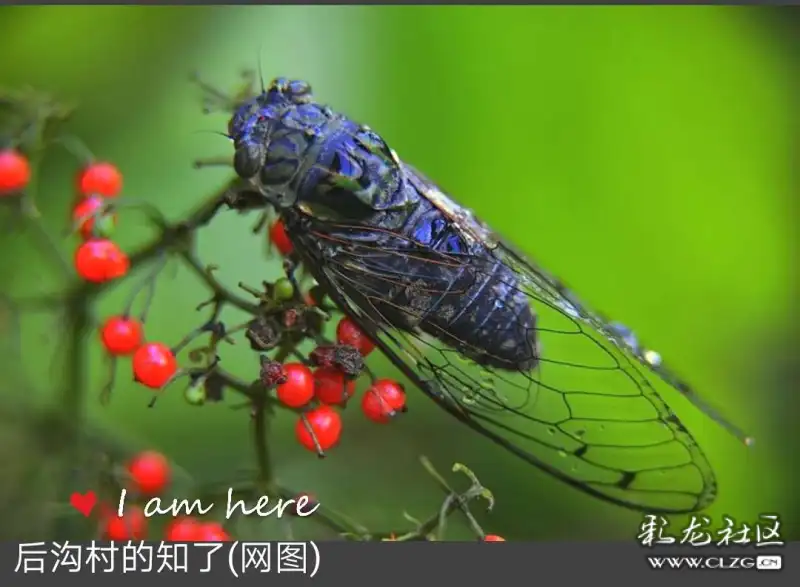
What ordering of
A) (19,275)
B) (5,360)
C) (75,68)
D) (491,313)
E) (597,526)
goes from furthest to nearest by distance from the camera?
1. (75,68)
2. (597,526)
3. (19,275)
4. (5,360)
5. (491,313)

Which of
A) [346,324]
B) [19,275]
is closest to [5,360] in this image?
[19,275]

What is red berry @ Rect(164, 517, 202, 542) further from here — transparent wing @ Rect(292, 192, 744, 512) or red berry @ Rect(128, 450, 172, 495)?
transparent wing @ Rect(292, 192, 744, 512)

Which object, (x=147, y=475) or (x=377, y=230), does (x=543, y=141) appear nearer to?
(x=377, y=230)

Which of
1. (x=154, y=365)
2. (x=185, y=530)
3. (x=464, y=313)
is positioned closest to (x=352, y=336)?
(x=464, y=313)

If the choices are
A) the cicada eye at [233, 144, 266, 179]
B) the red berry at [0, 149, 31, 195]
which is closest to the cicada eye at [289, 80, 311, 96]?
the cicada eye at [233, 144, 266, 179]

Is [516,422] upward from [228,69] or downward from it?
downward

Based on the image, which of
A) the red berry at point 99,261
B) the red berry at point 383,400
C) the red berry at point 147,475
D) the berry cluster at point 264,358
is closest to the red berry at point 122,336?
the berry cluster at point 264,358

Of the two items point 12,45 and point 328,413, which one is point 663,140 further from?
point 12,45
